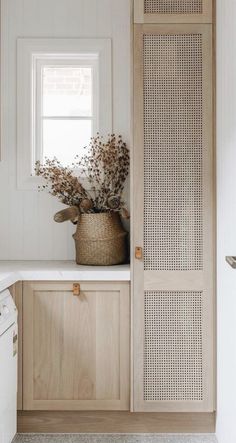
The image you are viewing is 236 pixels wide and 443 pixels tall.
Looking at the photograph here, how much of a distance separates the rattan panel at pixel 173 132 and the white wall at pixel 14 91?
0.49 metres

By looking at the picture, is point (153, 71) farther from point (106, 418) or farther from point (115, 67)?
point (106, 418)

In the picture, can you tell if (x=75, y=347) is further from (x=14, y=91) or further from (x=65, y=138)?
(x=14, y=91)

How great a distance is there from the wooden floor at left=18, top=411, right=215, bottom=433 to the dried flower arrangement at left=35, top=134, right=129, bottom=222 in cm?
104

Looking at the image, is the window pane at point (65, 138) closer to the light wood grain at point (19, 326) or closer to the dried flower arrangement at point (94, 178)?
the dried flower arrangement at point (94, 178)

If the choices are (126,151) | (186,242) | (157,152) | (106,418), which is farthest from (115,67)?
(106,418)

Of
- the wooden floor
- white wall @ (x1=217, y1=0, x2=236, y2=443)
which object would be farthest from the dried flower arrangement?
the wooden floor

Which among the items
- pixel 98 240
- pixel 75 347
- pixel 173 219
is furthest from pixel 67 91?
pixel 75 347

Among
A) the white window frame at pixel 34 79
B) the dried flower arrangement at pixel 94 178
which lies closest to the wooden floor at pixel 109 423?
the dried flower arrangement at pixel 94 178

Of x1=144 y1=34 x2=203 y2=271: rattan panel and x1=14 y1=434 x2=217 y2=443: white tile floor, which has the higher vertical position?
x1=144 y1=34 x2=203 y2=271: rattan panel

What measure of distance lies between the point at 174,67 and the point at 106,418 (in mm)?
1840

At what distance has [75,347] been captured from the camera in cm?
253

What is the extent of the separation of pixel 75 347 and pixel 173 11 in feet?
5.80

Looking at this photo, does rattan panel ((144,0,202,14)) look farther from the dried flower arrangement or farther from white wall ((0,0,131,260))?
the dried flower arrangement

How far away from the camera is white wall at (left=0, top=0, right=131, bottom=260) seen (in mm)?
2959
